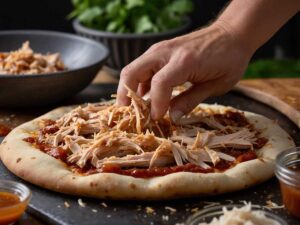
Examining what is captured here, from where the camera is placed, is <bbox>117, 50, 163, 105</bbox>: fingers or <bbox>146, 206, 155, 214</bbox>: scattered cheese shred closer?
<bbox>146, 206, 155, 214</bbox>: scattered cheese shred

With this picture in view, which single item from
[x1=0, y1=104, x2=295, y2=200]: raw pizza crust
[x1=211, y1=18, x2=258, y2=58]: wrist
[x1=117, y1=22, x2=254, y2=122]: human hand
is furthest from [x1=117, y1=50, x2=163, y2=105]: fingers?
[x1=0, y1=104, x2=295, y2=200]: raw pizza crust

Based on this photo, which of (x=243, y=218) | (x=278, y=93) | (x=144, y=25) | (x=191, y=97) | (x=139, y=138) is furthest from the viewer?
(x=144, y=25)

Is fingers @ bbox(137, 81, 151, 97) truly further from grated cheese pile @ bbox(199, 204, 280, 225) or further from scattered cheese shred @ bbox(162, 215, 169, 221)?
grated cheese pile @ bbox(199, 204, 280, 225)

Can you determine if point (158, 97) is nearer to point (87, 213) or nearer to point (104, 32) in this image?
point (87, 213)

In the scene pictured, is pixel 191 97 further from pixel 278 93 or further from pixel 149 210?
pixel 278 93

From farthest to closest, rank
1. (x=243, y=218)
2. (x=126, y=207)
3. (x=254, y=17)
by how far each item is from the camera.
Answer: (x=254, y=17), (x=126, y=207), (x=243, y=218)

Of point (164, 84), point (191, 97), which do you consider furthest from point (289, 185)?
point (191, 97)

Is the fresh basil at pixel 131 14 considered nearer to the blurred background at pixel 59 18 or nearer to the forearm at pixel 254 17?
the blurred background at pixel 59 18

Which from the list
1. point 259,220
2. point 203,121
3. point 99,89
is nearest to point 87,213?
point 259,220

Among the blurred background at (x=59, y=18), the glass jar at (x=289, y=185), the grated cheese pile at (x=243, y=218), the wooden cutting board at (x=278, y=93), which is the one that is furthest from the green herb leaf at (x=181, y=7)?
the grated cheese pile at (x=243, y=218)
